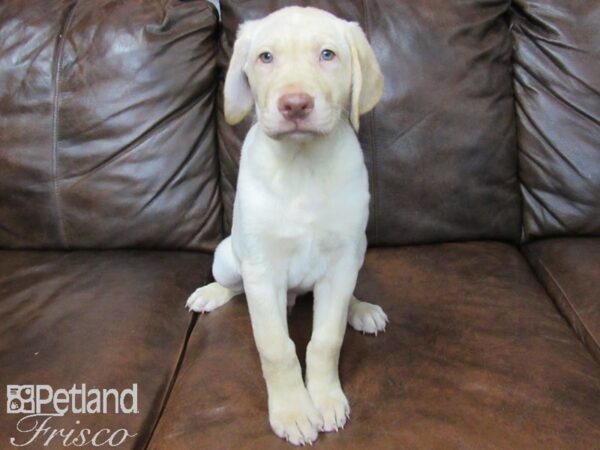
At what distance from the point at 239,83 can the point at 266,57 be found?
0.34 ft

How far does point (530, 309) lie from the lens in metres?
1.32

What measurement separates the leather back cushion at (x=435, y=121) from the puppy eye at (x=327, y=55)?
52 centimetres

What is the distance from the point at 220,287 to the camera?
4.67ft

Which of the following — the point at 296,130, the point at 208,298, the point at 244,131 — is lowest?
the point at 208,298

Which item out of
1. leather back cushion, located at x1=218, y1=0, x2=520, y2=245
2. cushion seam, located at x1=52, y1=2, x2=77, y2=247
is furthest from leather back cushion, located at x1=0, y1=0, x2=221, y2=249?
leather back cushion, located at x1=218, y1=0, x2=520, y2=245

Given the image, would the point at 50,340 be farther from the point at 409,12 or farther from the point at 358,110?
the point at 409,12

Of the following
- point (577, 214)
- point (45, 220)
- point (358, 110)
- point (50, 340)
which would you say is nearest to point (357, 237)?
point (358, 110)

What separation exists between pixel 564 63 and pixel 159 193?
1.14 metres

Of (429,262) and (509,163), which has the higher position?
(509,163)

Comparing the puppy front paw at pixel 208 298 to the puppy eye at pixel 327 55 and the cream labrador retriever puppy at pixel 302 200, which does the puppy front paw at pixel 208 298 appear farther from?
the puppy eye at pixel 327 55

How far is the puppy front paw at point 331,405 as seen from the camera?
1021 mm

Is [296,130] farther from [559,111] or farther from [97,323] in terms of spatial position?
[559,111]

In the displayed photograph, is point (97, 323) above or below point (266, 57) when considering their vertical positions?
below

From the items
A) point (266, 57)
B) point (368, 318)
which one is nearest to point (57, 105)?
point (266, 57)
